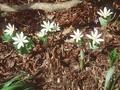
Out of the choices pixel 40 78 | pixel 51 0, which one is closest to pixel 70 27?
pixel 51 0

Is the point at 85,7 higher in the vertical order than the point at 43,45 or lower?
higher

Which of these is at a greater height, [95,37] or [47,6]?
[47,6]

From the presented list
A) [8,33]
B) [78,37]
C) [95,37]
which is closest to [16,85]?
[8,33]

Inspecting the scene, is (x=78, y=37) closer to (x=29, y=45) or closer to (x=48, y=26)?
(x=48, y=26)

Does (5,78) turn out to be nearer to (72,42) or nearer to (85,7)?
(72,42)

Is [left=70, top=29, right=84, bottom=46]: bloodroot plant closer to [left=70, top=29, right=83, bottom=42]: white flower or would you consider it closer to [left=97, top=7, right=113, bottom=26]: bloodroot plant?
[left=70, top=29, right=83, bottom=42]: white flower
